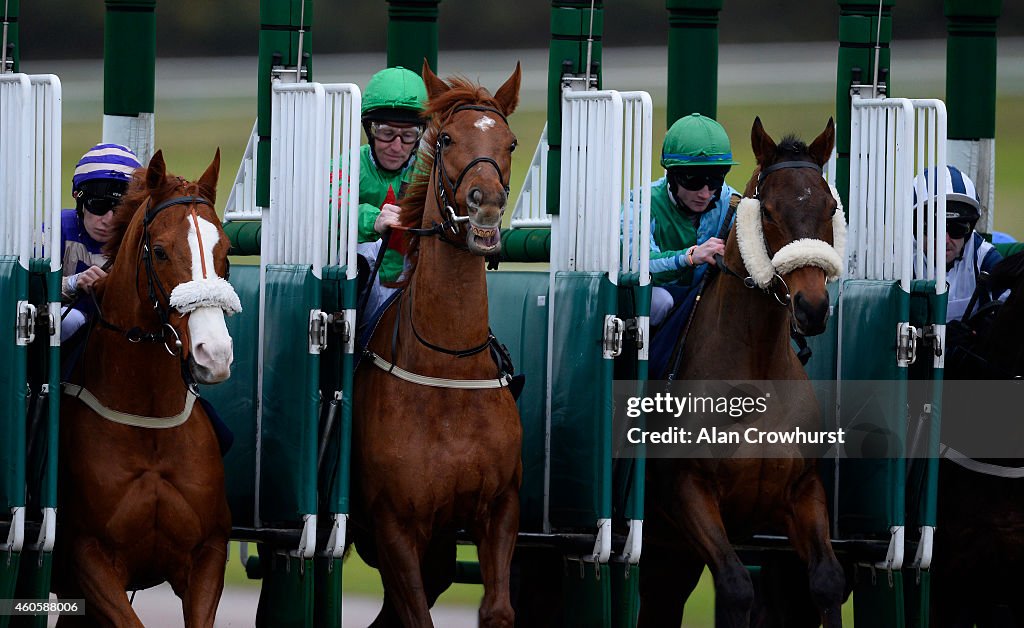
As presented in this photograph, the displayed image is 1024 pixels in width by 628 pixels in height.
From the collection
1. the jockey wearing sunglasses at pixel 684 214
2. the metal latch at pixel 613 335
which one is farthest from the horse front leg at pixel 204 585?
the jockey wearing sunglasses at pixel 684 214

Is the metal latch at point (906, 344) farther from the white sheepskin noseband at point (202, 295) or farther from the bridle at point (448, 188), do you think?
the white sheepskin noseband at point (202, 295)

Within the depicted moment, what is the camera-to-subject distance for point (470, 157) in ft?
17.3

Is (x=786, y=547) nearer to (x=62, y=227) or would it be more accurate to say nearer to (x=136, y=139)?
(x=62, y=227)

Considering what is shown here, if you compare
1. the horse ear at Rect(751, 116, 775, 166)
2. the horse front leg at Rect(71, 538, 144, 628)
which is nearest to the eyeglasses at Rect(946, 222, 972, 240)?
the horse ear at Rect(751, 116, 775, 166)

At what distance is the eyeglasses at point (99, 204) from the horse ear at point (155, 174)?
610 millimetres

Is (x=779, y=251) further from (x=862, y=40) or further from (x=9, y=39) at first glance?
(x=9, y=39)

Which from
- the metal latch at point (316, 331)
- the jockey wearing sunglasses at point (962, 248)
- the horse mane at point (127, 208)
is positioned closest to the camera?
the horse mane at point (127, 208)

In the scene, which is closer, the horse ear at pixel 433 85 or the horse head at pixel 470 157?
the horse head at pixel 470 157

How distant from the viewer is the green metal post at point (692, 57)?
7.52 meters

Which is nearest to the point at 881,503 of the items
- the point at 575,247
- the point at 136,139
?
the point at 575,247

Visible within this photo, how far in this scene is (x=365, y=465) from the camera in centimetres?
559

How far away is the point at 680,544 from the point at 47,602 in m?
2.29

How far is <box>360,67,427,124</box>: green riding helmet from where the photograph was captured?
6016mm

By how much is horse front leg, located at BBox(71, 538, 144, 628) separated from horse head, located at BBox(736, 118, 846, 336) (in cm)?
223
